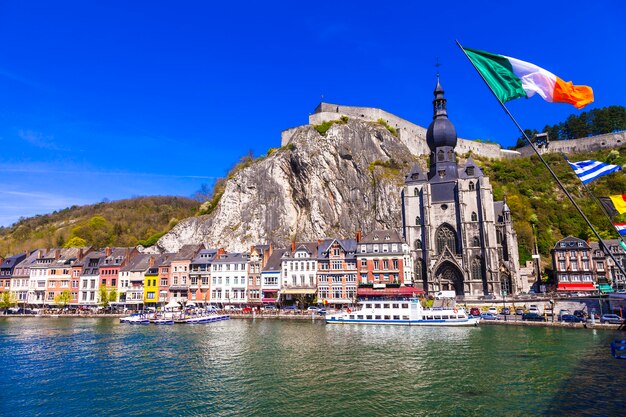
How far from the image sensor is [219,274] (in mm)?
66125

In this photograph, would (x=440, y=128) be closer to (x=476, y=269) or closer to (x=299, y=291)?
(x=476, y=269)

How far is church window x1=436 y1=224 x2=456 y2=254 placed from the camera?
66.2 m

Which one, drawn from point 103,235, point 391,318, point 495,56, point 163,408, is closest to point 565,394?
point 495,56

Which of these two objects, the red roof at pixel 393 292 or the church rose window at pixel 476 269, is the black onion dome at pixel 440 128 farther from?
the red roof at pixel 393 292

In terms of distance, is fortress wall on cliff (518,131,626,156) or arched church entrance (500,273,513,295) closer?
arched church entrance (500,273,513,295)

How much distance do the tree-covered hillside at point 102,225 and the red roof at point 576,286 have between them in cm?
7503

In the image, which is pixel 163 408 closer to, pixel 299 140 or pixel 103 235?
pixel 299 140

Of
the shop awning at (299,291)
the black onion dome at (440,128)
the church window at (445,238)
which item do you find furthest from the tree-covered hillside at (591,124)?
the shop awning at (299,291)

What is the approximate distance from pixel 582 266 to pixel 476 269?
688 inches

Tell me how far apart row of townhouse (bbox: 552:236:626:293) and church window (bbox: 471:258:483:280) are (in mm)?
13099

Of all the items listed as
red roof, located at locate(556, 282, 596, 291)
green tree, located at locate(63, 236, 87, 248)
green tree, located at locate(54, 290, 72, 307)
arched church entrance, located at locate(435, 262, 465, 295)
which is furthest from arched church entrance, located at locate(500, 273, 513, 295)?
green tree, located at locate(63, 236, 87, 248)

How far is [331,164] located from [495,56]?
73864 millimetres

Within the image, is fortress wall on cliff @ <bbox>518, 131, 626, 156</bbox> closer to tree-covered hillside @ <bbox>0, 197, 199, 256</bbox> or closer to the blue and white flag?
tree-covered hillside @ <bbox>0, 197, 199, 256</bbox>

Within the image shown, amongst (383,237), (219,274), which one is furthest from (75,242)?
(383,237)
